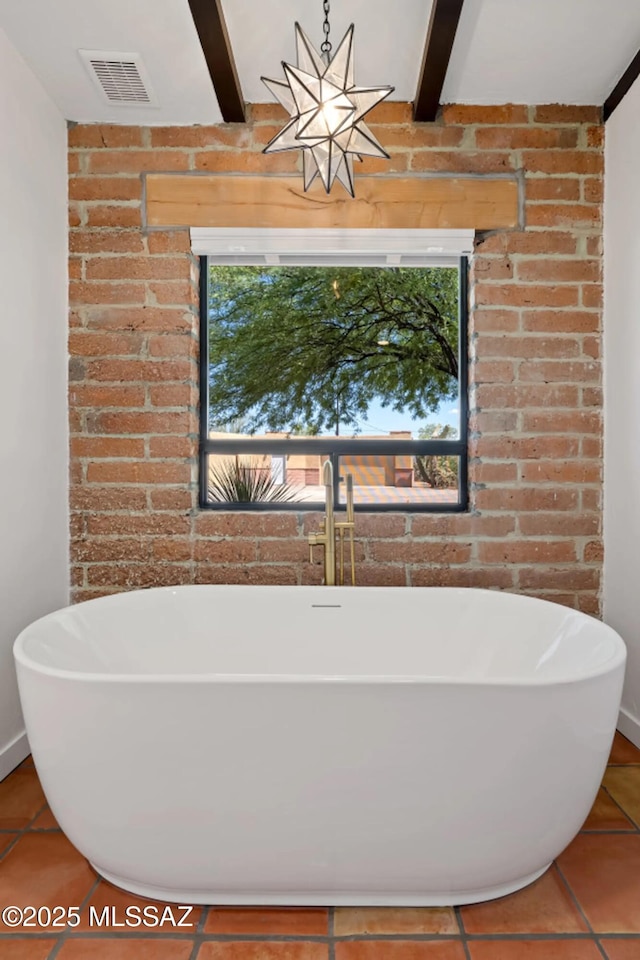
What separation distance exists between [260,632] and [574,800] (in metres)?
1.18

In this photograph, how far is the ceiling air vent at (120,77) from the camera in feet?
7.04

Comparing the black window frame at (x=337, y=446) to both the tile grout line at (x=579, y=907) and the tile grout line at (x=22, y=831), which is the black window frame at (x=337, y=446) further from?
the tile grout line at (x=579, y=907)

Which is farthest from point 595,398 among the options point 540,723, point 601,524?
point 540,723

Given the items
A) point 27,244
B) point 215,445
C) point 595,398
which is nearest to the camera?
point 27,244

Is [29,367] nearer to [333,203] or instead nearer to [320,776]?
[333,203]

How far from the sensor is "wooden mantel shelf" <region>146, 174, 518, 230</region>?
8.20 feet

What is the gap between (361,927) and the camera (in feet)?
4.55

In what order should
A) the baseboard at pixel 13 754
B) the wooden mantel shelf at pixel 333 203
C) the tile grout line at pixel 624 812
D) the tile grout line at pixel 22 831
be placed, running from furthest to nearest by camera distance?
the wooden mantel shelf at pixel 333 203
the baseboard at pixel 13 754
the tile grout line at pixel 624 812
the tile grout line at pixel 22 831

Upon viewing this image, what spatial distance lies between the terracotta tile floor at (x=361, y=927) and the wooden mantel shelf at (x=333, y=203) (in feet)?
7.30

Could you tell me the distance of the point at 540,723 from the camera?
1345 mm

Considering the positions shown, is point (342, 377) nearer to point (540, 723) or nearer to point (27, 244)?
point (27, 244)

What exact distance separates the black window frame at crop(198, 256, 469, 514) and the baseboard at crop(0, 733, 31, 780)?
1078 millimetres

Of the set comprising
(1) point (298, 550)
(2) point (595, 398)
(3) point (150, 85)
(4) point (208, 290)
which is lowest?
(1) point (298, 550)

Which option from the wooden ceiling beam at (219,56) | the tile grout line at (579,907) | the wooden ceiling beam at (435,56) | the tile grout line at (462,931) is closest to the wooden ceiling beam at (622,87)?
the wooden ceiling beam at (435,56)
